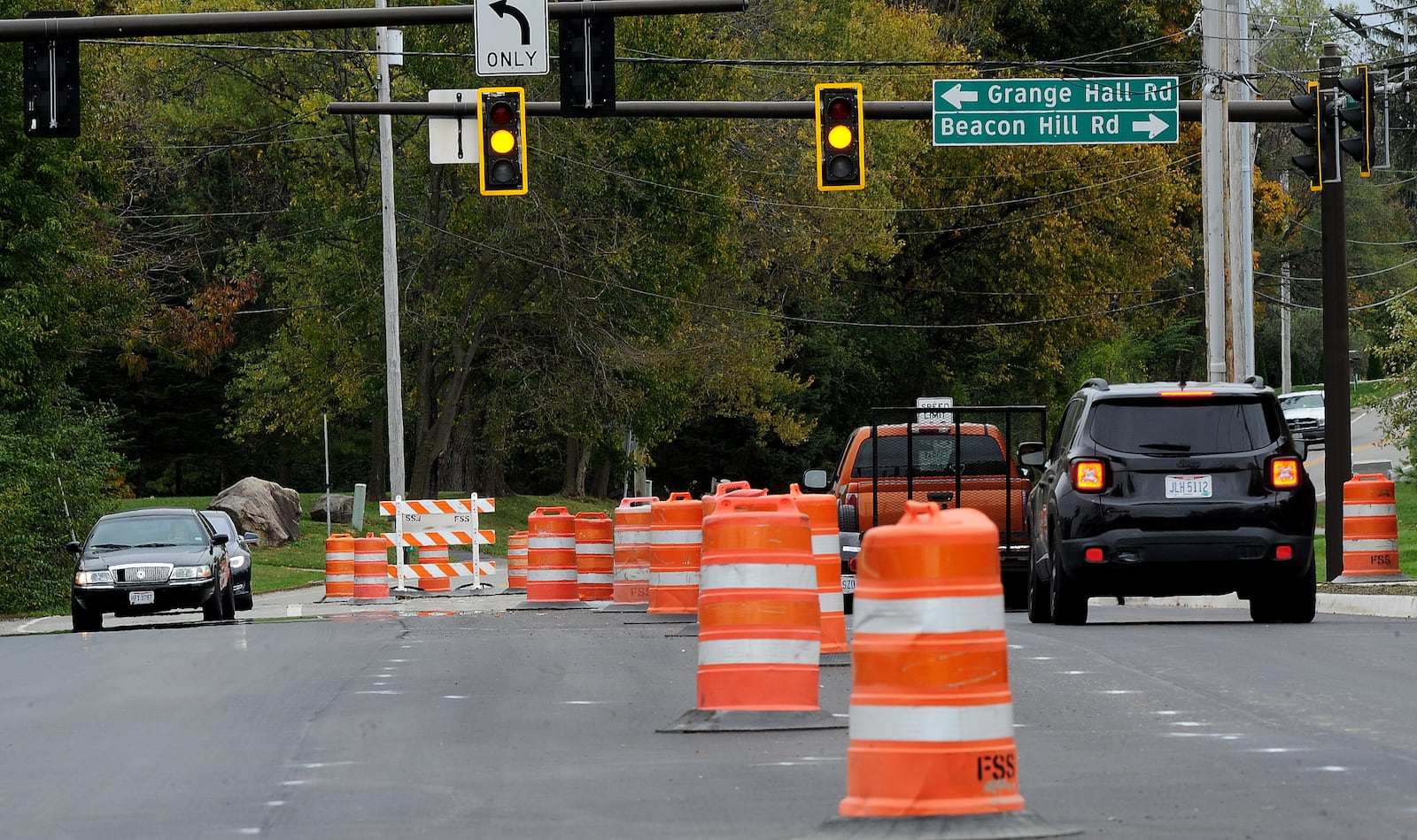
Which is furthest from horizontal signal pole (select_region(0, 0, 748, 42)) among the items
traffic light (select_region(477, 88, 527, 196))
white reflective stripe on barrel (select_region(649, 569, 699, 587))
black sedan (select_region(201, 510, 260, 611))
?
black sedan (select_region(201, 510, 260, 611))

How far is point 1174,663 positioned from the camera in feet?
43.2

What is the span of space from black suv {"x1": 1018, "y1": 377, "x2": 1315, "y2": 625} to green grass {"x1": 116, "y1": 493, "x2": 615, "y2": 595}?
20.3m

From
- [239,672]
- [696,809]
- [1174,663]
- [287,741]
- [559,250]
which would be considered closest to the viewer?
[696,809]

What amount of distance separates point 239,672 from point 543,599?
365 inches

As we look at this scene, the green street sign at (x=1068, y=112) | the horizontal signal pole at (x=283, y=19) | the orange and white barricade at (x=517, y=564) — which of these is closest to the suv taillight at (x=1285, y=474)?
the horizontal signal pole at (x=283, y=19)

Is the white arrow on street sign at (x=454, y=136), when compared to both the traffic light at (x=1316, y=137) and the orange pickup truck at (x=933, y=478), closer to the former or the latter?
the orange pickup truck at (x=933, y=478)

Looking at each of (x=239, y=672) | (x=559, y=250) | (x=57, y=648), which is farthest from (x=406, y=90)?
(x=239, y=672)

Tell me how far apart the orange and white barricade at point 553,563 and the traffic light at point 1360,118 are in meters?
10.1

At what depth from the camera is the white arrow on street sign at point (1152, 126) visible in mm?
24000

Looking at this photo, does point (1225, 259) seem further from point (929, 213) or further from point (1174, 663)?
point (929, 213)

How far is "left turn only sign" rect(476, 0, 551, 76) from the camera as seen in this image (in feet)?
67.6

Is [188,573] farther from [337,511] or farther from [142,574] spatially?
[337,511]

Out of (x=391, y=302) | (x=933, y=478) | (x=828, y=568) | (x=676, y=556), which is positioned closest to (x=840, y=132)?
(x=933, y=478)

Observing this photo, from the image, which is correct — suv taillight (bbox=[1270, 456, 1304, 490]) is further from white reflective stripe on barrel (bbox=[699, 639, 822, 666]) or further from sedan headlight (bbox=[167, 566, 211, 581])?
sedan headlight (bbox=[167, 566, 211, 581])
